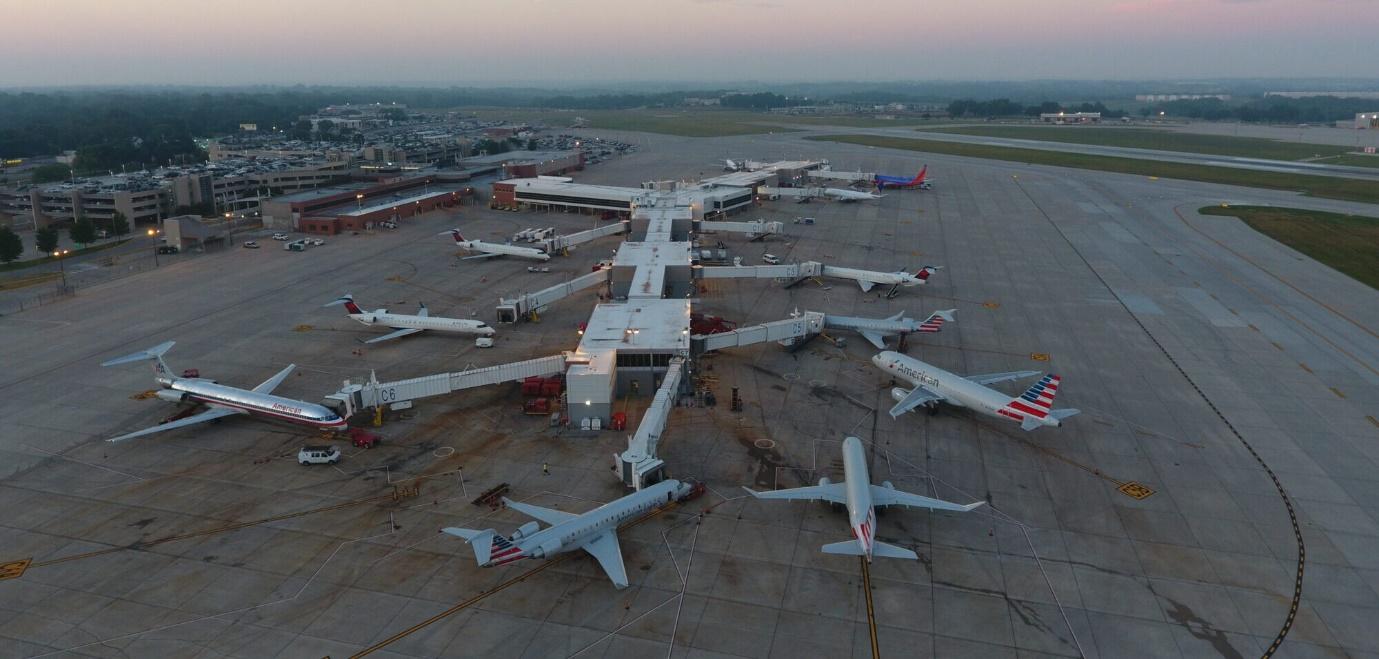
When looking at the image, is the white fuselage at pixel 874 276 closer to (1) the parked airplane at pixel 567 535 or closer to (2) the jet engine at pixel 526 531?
(1) the parked airplane at pixel 567 535

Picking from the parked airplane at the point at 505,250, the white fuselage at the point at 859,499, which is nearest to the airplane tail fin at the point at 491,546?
the white fuselage at the point at 859,499

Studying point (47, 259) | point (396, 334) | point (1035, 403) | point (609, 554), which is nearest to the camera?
point (609, 554)

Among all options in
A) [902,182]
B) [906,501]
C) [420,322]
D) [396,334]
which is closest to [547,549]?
[906,501]

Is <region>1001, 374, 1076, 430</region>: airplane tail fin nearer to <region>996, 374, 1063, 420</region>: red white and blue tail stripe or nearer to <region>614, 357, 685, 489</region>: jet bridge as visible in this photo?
<region>996, 374, 1063, 420</region>: red white and blue tail stripe

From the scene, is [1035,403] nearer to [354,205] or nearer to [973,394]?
[973,394]

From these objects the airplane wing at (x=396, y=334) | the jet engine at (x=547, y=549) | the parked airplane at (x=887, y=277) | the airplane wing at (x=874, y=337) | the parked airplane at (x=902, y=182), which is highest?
the parked airplane at (x=902, y=182)
